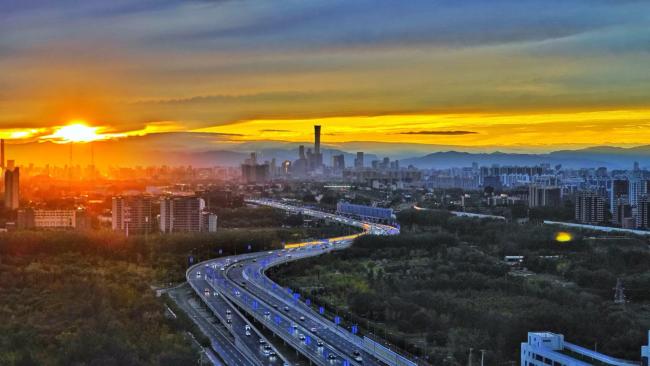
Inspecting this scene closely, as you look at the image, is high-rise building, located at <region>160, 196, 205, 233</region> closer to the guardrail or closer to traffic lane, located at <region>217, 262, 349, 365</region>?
the guardrail

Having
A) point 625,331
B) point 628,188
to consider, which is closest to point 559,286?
point 625,331

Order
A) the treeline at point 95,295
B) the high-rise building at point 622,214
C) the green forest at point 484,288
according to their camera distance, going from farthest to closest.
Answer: the high-rise building at point 622,214
the green forest at point 484,288
the treeline at point 95,295

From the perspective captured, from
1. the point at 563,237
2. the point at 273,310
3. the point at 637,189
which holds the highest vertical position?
the point at 637,189

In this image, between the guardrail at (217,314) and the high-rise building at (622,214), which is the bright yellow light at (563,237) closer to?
the high-rise building at (622,214)

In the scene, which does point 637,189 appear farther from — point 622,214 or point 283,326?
point 283,326

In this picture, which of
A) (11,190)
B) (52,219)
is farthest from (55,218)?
(11,190)

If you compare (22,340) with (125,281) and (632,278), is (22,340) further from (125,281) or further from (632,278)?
(632,278)

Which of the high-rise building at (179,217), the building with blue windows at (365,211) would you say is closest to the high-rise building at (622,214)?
the building with blue windows at (365,211)
